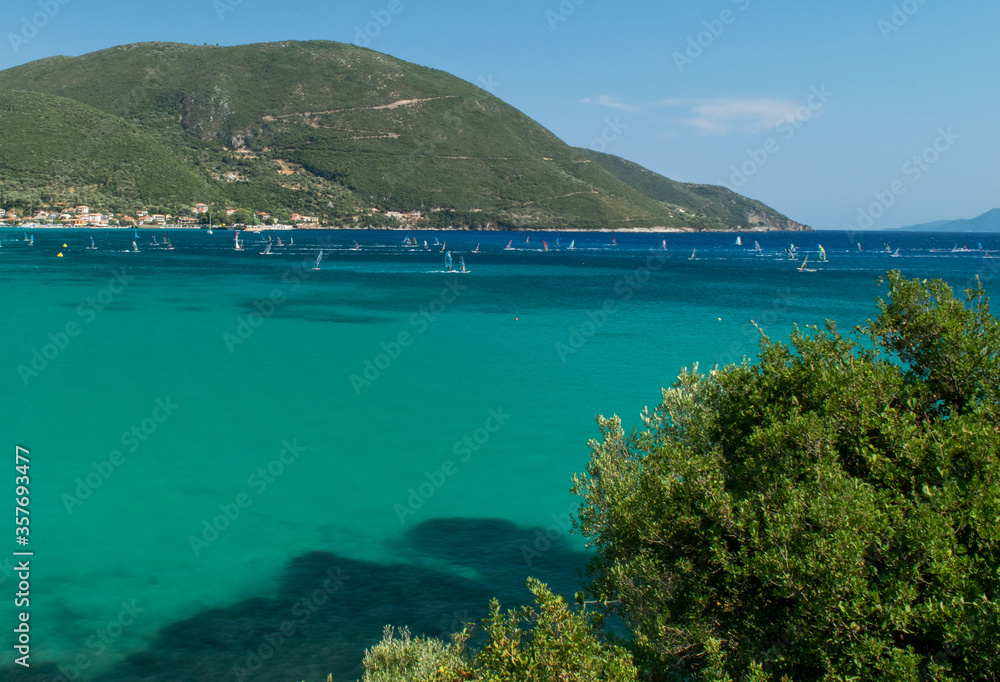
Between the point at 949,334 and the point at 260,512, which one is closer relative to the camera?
the point at 949,334

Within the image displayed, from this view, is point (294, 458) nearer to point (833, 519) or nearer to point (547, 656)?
point (547, 656)

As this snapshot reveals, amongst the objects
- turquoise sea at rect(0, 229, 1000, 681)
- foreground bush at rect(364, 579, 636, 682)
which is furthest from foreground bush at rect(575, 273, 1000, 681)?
turquoise sea at rect(0, 229, 1000, 681)

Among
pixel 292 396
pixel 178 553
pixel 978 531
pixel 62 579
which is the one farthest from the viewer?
pixel 292 396

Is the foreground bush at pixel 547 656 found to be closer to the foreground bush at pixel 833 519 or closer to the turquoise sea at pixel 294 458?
the foreground bush at pixel 833 519

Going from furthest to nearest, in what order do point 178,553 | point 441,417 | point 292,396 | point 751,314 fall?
1. point 751,314
2. point 292,396
3. point 441,417
4. point 178,553

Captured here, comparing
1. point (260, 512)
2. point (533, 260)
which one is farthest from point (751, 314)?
point (533, 260)

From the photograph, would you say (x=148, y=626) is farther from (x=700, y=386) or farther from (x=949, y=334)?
(x=949, y=334)

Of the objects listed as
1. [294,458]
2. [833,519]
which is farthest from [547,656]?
[294,458]
